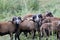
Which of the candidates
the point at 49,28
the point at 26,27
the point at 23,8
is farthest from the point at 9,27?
the point at 23,8

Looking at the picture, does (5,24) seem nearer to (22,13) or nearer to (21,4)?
(22,13)

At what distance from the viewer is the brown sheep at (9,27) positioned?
1030 centimetres

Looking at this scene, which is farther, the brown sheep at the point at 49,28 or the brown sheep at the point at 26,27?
the brown sheep at the point at 26,27

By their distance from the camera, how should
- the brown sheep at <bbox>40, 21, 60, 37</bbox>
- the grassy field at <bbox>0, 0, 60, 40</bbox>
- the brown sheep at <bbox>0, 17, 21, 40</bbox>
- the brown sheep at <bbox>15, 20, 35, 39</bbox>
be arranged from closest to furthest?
the brown sheep at <bbox>40, 21, 60, 37</bbox>, the brown sheep at <bbox>0, 17, 21, 40</bbox>, the brown sheep at <bbox>15, 20, 35, 39</bbox>, the grassy field at <bbox>0, 0, 60, 40</bbox>

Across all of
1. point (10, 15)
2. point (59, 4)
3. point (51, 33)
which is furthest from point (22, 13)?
point (51, 33)

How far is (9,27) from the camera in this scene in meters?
10.5

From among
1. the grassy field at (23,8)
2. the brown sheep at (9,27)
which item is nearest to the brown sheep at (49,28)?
the brown sheep at (9,27)

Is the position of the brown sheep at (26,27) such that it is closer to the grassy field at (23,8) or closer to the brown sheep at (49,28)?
Answer: the brown sheep at (49,28)

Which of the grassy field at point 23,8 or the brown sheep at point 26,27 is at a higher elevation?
the grassy field at point 23,8

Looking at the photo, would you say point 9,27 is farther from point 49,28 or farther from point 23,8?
point 23,8

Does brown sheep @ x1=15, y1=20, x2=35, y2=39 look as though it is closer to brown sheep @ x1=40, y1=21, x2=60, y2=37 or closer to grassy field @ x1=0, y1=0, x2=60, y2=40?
brown sheep @ x1=40, y1=21, x2=60, y2=37

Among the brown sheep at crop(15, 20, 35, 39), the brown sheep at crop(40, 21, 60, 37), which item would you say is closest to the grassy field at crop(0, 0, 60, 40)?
the brown sheep at crop(15, 20, 35, 39)

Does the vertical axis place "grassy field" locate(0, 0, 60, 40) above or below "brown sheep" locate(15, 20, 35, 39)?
above

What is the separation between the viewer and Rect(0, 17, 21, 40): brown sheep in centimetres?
1030
